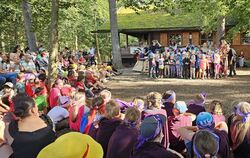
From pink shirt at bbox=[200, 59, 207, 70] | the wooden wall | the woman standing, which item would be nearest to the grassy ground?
pink shirt at bbox=[200, 59, 207, 70]

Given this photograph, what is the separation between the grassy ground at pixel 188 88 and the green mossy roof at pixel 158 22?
13.8 meters

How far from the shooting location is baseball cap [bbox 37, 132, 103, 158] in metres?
2.06

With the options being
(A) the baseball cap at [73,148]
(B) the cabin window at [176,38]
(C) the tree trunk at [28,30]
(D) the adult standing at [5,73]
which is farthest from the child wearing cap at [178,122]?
(B) the cabin window at [176,38]

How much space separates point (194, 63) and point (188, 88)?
339 centimetres

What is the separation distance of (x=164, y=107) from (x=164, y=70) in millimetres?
12893

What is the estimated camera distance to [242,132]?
17.9ft

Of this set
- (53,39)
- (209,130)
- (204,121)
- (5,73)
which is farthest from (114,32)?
(209,130)

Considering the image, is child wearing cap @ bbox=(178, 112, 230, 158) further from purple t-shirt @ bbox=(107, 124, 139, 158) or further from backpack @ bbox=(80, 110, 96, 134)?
backpack @ bbox=(80, 110, 96, 134)

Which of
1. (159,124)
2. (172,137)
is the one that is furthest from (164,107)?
(159,124)

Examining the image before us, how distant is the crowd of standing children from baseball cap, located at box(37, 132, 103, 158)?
16.6 m

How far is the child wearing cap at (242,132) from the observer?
5.38 m

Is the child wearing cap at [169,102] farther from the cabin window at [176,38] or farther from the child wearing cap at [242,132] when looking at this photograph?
the cabin window at [176,38]

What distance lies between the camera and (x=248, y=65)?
27797 mm

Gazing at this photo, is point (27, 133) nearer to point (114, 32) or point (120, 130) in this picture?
point (120, 130)
